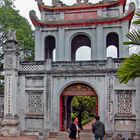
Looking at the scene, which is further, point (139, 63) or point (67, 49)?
point (67, 49)

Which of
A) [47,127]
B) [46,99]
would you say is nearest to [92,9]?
[46,99]

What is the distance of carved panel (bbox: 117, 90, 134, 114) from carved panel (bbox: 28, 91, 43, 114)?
13.5ft

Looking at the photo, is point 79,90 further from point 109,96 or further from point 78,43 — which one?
point 78,43

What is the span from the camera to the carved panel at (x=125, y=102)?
16.8 m

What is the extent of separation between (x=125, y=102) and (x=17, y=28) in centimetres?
1178

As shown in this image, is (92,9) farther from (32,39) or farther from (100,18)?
(32,39)

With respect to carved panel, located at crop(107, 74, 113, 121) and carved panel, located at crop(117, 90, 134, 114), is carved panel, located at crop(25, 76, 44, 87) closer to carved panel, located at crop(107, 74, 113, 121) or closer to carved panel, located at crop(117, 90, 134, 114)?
carved panel, located at crop(107, 74, 113, 121)

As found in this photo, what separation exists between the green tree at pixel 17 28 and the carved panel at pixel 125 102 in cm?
1019

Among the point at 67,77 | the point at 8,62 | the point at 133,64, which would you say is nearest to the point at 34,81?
the point at 8,62

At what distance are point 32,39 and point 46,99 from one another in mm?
8943

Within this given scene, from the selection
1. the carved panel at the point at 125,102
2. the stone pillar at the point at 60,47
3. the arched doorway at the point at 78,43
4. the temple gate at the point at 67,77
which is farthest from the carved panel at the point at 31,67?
the carved panel at the point at 125,102

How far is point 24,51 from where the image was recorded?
25312mm

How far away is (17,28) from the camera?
82.9 feet

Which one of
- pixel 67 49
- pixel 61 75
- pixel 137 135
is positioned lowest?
pixel 137 135
